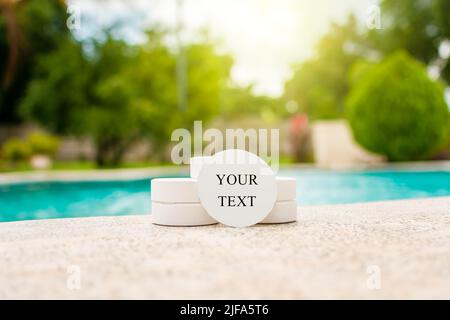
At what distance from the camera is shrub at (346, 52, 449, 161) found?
56.3 ft

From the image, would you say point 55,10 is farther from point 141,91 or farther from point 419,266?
point 419,266

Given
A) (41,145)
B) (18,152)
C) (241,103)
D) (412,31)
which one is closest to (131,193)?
(41,145)

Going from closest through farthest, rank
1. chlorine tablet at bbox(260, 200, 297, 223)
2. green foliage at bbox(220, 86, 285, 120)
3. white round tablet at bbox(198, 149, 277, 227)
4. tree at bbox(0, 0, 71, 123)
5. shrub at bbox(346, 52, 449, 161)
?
white round tablet at bbox(198, 149, 277, 227)
chlorine tablet at bbox(260, 200, 297, 223)
shrub at bbox(346, 52, 449, 161)
tree at bbox(0, 0, 71, 123)
green foliage at bbox(220, 86, 285, 120)

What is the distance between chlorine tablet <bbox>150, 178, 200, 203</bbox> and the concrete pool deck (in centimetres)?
28

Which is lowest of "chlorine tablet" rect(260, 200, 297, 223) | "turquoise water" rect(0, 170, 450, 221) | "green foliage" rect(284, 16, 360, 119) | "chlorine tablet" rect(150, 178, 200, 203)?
"turquoise water" rect(0, 170, 450, 221)

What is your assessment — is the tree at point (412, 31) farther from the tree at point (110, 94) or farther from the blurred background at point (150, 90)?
the tree at point (110, 94)

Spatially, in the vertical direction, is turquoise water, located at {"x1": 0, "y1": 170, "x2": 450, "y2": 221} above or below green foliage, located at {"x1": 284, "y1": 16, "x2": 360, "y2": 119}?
below

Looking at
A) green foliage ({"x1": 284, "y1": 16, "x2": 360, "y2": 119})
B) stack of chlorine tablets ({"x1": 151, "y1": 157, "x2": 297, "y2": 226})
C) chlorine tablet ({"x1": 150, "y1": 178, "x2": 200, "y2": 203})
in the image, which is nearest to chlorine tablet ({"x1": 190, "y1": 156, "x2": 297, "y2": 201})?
stack of chlorine tablets ({"x1": 151, "y1": 157, "x2": 297, "y2": 226})

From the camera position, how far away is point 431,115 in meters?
17.2

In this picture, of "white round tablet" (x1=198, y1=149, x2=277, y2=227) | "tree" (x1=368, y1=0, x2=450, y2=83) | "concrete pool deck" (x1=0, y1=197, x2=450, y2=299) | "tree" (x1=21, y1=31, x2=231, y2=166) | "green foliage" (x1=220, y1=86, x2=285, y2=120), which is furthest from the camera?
"green foliage" (x1=220, y1=86, x2=285, y2=120)

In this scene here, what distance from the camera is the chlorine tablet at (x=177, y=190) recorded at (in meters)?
4.66

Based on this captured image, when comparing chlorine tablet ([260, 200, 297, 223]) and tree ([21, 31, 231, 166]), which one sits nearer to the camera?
chlorine tablet ([260, 200, 297, 223])

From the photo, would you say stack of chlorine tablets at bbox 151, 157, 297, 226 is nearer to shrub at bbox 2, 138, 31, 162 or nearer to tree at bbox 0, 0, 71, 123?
shrub at bbox 2, 138, 31, 162

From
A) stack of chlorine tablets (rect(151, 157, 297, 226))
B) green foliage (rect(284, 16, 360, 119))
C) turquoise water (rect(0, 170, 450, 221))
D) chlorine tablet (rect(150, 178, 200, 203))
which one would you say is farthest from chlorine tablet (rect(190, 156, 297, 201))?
green foliage (rect(284, 16, 360, 119))
